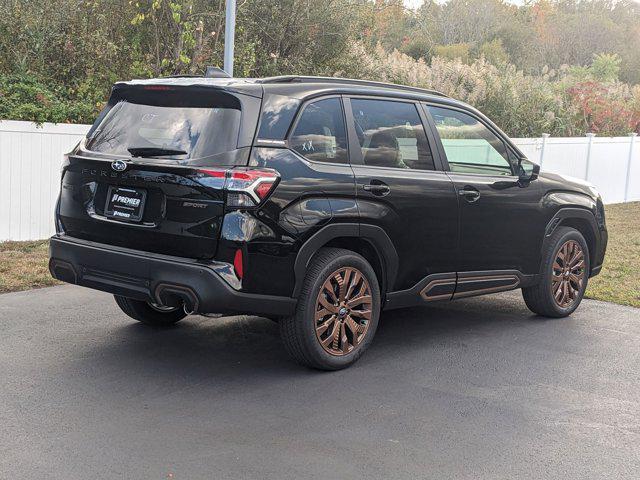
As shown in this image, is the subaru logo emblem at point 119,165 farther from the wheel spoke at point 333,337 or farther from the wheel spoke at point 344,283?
the wheel spoke at point 333,337

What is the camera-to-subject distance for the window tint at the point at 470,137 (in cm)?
700

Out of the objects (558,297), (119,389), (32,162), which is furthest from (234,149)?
(32,162)

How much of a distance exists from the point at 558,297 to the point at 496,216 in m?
1.33

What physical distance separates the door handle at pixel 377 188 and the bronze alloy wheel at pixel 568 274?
2368 millimetres

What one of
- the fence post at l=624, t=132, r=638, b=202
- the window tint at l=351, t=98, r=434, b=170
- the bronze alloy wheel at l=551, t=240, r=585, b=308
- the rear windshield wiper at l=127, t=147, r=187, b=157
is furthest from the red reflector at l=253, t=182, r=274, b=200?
the fence post at l=624, t=132, r=638, b=202

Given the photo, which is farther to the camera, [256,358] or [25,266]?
[25,266]

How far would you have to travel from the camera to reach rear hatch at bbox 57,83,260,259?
5.43 m

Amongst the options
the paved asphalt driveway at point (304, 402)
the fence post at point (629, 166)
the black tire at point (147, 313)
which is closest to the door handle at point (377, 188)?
the paved asphalt driveway at point (304, 402)

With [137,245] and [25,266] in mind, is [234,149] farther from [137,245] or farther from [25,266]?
[25,266]

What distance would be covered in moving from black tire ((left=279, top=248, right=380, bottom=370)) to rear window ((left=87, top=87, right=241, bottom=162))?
100cm

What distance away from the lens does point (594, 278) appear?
1027cm

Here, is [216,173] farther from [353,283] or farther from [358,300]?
[358,300]

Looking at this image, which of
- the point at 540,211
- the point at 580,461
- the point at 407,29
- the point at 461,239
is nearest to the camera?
the point at 580,461

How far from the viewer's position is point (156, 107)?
5.90 m
